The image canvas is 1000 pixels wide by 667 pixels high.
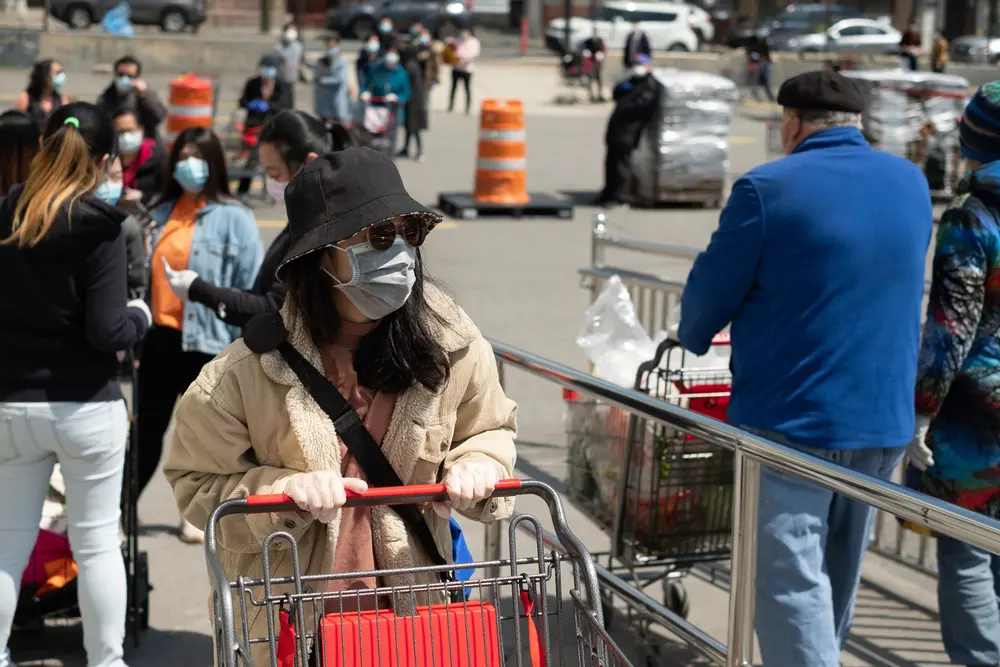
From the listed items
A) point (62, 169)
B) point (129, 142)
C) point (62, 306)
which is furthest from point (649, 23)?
point (62, 306)

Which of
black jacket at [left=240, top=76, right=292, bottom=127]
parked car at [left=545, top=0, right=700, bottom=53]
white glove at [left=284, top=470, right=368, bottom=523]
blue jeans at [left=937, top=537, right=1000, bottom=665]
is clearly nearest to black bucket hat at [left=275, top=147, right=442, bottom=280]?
white glove at [left=284, top=470, right=368, bottom=523]

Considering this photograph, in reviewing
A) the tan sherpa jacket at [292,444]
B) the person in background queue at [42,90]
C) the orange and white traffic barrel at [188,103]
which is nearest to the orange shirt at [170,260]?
the tan sherpa jacket at [292,444]

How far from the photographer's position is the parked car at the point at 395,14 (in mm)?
47906

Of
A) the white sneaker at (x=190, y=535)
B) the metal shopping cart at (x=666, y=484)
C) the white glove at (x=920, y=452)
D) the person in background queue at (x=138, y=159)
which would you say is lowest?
the white sneaker at (x=190, y=535)

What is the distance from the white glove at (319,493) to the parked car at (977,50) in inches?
1687

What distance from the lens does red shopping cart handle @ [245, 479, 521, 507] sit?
8.16 ft

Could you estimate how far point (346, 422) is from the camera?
8.82 ft

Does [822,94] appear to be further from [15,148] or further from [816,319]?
[15,148]

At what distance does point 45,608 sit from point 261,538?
2.42 meters

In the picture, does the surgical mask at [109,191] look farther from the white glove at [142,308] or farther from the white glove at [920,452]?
the white glove at [920,452]

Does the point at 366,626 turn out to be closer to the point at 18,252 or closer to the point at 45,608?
the point at 18,252

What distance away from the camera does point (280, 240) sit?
14.8 ft

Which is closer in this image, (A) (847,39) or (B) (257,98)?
(B) (257,98)

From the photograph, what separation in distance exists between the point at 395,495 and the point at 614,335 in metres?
2.88
